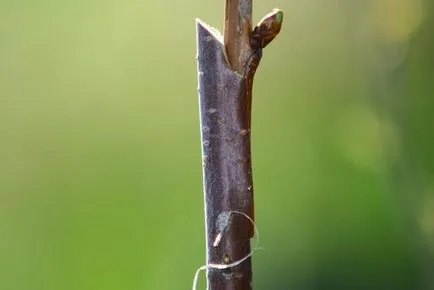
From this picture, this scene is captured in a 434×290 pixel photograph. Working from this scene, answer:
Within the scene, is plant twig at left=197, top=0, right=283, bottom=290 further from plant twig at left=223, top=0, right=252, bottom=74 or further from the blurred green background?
the blurred green background

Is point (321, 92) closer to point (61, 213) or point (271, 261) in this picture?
point (271, 261)

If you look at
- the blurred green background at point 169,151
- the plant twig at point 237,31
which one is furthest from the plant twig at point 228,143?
the blurred green background at point 169,151

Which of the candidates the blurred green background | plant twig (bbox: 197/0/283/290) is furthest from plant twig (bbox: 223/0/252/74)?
the blurred green background

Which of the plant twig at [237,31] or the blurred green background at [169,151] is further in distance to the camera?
the blurred green background at [169,151]

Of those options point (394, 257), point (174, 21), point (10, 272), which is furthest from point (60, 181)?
point (394, 257)

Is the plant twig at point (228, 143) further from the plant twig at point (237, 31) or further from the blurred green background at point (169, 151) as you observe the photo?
the blurred green background at point (169, 151)

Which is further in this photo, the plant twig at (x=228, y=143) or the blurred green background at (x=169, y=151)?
the blurred green background at (x=169, y=151)

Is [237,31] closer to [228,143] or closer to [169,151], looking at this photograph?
[228,143]

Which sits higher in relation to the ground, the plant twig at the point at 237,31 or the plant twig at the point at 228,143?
the plant twig at the point at 237,31
